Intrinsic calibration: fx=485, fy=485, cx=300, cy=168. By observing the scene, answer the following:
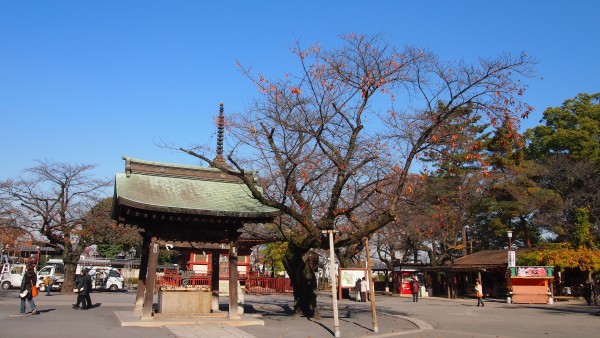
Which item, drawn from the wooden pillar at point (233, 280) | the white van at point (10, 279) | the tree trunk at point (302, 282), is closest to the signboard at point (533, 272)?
the tree trunk at point (302, 282)

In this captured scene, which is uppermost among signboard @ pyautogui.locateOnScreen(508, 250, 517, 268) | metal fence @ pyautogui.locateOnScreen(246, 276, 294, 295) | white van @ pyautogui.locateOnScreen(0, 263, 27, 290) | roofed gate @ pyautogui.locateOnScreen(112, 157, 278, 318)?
roofed gate @ pyautogui.locateOnScreen(112, 157, 278, 318)

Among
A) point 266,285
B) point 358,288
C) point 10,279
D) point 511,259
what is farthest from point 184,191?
point 10,279

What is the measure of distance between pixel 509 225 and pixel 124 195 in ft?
136

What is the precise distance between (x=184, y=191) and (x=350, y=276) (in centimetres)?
1931

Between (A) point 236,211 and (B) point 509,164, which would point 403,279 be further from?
(A) point 236,211

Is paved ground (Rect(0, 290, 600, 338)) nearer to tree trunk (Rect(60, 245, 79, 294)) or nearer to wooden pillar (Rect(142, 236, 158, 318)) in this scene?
wooden pillar (Rect(142, 236, 158, 318))

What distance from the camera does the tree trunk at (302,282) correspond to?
17.6 m

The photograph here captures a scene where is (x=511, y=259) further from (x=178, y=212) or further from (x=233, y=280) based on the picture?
(x=178, y=212)

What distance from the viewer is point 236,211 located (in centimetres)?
1631

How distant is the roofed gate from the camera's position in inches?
619

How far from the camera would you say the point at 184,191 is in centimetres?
1759

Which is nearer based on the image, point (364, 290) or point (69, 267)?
point (69, 267)

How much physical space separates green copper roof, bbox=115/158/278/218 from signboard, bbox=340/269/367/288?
1665cm

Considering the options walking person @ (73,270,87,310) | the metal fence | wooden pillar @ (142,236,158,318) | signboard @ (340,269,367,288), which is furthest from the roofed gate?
the metal fence
